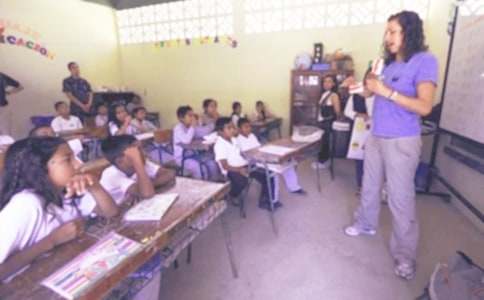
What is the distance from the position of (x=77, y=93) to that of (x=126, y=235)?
5007mm

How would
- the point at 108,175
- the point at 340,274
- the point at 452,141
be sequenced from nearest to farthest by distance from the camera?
1. the point at 108,175
2. the point at 340,274
3. the point at 452,141

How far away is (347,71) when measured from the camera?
185 inches

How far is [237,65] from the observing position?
230 inches

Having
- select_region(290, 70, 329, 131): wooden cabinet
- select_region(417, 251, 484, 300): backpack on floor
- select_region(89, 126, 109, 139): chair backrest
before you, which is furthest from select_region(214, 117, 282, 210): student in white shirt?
select_region(290, 70, 329, 131): wooden cabinet

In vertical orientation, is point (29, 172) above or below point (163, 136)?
above

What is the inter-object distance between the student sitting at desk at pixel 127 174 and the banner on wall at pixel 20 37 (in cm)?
490

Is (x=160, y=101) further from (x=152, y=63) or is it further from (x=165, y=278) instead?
(x=165, y=278)

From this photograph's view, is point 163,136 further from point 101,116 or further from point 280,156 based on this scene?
point 101,116

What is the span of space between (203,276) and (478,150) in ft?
7.71

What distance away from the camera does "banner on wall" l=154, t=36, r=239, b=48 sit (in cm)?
577

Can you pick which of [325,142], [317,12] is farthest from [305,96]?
[317,12]

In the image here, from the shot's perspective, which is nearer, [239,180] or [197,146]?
[239,180]

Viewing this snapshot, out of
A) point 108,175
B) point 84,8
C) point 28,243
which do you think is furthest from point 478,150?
point 84,8

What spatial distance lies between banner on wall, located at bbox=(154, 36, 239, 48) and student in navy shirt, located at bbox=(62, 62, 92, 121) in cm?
200
